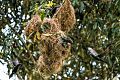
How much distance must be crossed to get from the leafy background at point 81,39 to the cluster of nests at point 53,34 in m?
0.31

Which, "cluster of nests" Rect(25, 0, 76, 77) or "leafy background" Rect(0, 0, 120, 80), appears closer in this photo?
"cluster of nests" Rect(25, 0, 76, 77)

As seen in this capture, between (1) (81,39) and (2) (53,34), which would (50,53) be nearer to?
(2) (53,34)

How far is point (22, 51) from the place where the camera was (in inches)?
152

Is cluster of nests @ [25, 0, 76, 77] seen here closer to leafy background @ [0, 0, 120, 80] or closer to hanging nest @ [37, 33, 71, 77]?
hanging nest @ [37, 33, 71, 77]

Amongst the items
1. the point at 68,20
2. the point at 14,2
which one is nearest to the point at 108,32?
the point at 68,20

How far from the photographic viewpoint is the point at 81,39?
3602 millimetres

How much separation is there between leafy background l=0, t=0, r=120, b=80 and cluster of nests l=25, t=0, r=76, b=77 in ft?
1.02

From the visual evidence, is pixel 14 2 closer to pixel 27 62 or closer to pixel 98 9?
pixel 27 62

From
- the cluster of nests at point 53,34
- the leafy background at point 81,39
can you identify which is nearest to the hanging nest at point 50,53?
the cluster of nests at point 53,34

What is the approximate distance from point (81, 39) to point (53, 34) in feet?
3.37

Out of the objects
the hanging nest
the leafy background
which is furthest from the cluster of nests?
A: the leafy background

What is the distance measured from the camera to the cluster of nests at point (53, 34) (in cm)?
258

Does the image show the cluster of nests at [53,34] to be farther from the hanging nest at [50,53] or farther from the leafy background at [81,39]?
the leafy background at [81,39]

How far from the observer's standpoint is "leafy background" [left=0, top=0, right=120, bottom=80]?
332 centimetres
